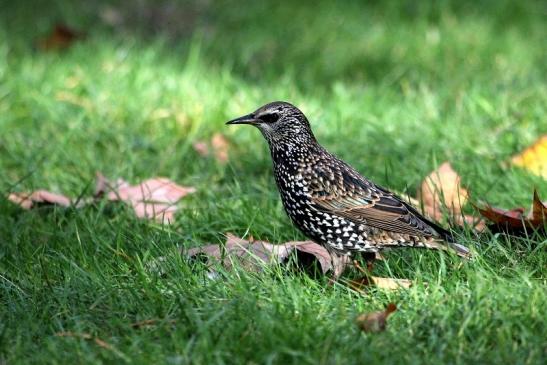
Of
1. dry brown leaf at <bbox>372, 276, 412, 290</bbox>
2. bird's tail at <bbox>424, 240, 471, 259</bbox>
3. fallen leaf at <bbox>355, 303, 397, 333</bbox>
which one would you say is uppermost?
bird's tail at <bbox>424, 240, 471, 259</bbox>

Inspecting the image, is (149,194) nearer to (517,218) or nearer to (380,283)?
(380,283)

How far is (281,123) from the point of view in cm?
549

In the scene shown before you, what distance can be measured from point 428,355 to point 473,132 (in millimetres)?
3181

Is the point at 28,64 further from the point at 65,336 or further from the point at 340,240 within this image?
the point at 65,336

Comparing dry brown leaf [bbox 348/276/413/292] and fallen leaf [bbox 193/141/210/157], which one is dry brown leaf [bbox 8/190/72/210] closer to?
fallen leaf [bbox 193/141/210/157]

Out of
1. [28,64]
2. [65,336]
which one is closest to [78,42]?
[28,64]

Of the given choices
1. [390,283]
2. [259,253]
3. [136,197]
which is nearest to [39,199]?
[136,197]

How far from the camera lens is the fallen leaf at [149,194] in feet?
19.0

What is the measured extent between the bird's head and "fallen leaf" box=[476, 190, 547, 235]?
3.24 ft

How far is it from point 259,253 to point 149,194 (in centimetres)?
121

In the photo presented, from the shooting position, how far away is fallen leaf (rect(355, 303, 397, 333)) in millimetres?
3998

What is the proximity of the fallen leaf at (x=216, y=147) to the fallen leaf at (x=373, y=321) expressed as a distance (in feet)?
9.15

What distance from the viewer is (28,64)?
26.9 feet

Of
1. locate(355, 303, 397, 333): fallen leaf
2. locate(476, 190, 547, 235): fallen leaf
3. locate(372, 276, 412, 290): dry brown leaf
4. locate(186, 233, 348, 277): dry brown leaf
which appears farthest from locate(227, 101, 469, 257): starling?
locate(355, 303, 397, 333): fallen leaf
